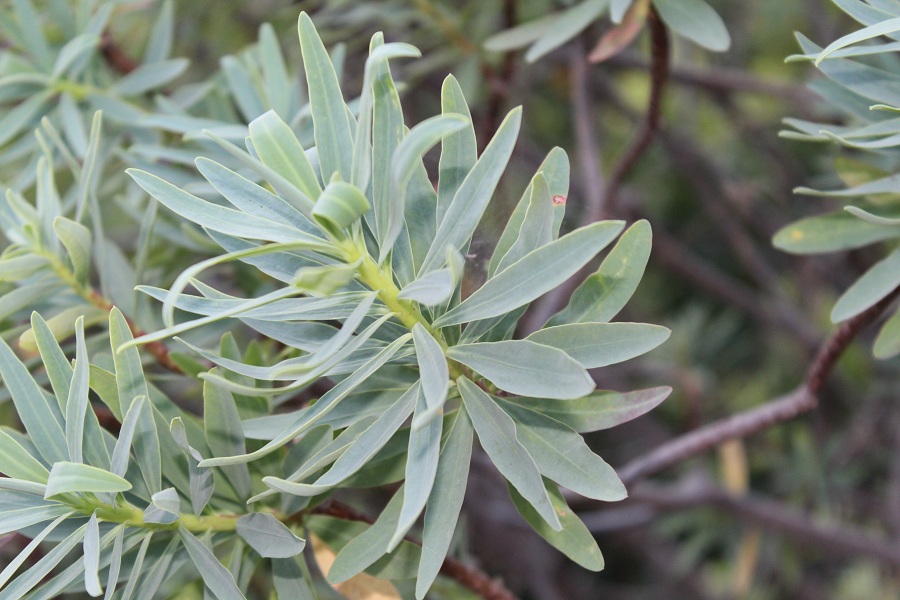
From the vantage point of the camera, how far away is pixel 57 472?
50 cm

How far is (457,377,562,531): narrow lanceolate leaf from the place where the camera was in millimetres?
531

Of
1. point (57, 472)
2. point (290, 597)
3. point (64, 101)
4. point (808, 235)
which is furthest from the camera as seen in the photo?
point (64, 101)

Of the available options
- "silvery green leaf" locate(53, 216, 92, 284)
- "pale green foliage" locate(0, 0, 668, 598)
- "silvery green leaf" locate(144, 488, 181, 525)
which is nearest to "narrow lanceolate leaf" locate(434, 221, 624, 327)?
"pale green foliage" locate(0, 0, 668, 598)

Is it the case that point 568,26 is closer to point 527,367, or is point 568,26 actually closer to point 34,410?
point 527,367

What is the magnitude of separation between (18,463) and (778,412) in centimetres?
81

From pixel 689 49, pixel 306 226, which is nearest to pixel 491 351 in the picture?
pixel 306 226

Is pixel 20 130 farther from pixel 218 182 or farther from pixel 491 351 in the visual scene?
pixel 491 351

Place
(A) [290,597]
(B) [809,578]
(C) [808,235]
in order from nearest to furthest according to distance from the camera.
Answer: (A) [290,597] < (C) [808,235] < (B) [809,578]

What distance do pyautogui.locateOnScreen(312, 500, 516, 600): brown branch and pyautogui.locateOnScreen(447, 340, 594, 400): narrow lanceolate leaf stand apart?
0.21 m

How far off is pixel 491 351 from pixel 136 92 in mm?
625

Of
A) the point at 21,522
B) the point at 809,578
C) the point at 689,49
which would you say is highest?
the point at 21,522

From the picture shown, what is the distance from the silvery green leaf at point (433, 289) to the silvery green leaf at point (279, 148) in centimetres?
11

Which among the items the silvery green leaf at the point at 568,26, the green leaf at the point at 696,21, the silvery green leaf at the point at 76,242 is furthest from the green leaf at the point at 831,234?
the silvery green leaf at the point at 76,242

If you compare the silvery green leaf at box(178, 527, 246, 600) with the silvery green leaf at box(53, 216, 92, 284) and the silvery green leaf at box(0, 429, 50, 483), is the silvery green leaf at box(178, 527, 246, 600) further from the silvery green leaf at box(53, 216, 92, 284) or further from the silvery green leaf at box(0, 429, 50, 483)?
the silvery green leaf at box(53, 216, 92, 284)
